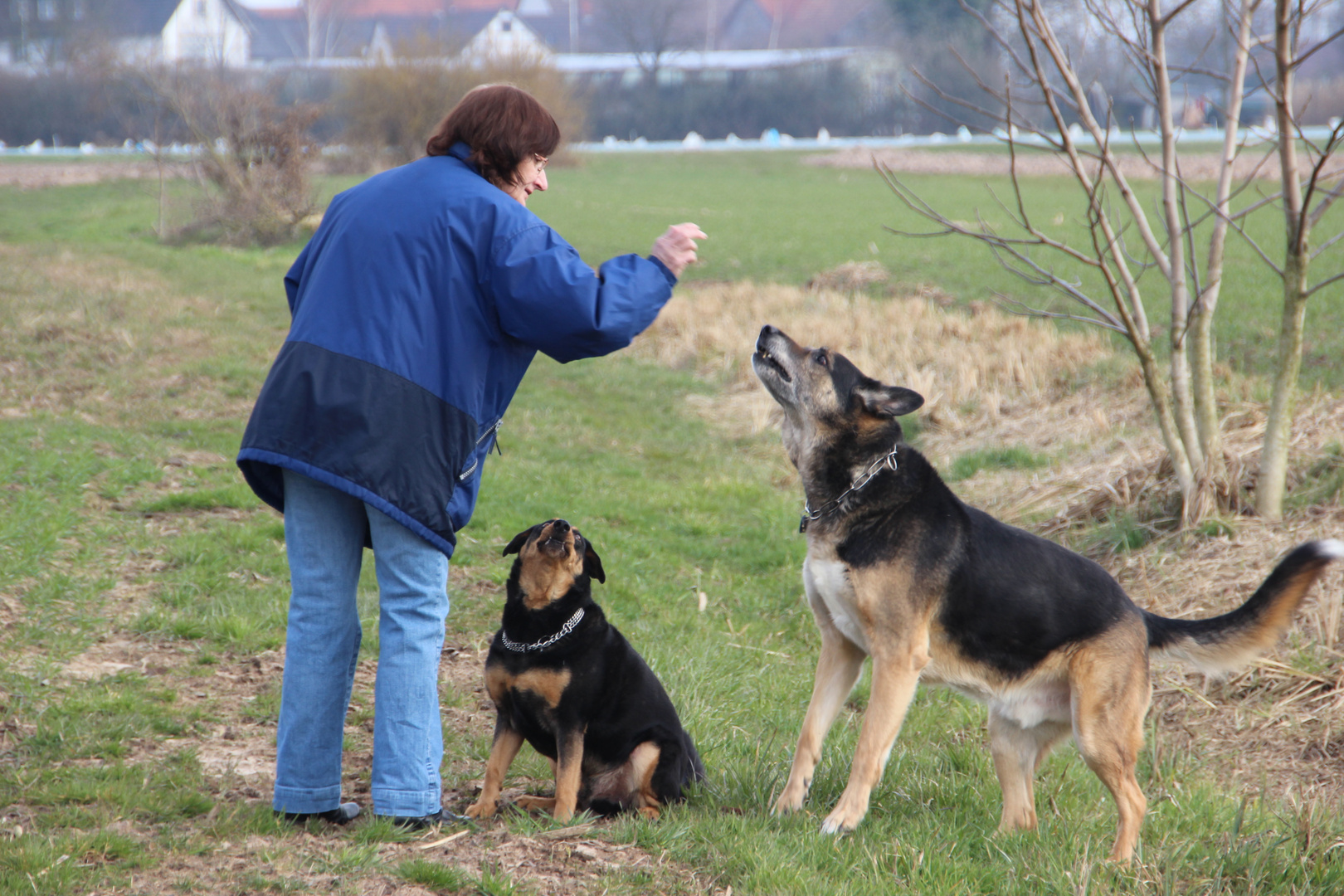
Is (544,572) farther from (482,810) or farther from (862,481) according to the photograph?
(862,481)

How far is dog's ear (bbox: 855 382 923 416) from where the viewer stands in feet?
13.2

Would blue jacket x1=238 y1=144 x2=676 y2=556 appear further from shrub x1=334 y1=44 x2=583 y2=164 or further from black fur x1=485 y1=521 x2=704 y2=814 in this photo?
shrub x1=334 y1=44 x2=583 y2=164

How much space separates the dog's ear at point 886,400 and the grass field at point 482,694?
146cm

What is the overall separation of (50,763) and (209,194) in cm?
2423

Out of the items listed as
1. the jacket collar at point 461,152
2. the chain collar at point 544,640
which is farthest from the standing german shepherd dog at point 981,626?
the jacket collar at point 461,152

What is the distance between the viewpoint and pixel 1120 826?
11.9ft

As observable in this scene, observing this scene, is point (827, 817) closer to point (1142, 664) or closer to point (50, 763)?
point (1142, 664)

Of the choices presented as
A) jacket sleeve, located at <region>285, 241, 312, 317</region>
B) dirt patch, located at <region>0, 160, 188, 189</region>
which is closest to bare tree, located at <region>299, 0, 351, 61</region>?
dirt patch, located at <region>0, 160, 188, 189</region>

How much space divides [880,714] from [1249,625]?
135 cm

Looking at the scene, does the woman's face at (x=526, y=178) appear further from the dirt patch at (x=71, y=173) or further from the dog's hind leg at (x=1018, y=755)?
the dirt patch at (x=71, y=173)

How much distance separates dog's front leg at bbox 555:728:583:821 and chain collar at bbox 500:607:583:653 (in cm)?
32

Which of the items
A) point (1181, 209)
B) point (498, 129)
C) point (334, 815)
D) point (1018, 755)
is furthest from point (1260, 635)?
point (1181, 209)

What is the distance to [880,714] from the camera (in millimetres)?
3758

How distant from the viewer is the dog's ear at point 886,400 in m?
4.02
